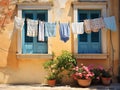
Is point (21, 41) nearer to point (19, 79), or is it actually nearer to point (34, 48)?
point (34, 48)

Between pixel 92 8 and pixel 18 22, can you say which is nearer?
pixel 18 22

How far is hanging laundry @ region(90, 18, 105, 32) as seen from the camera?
10741 mm

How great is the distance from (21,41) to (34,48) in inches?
23.6

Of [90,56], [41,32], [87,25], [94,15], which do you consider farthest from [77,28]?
[41,32]

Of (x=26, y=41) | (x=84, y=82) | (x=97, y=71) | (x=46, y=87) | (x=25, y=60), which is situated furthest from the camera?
(x=26, y=41)

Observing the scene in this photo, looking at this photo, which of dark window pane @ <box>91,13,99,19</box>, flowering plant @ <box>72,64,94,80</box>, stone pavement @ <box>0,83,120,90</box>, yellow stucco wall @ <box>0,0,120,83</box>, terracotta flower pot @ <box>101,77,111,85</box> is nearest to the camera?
stone pavement @ <box>0,83,120,90</box>

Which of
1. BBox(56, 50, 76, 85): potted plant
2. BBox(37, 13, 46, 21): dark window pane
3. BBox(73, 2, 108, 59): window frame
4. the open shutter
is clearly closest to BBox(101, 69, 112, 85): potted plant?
BBox(73, 2, 108, 59): window frame

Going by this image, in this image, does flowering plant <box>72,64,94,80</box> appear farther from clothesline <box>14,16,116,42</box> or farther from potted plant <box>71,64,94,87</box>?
clothesline <box>14,16,116,42</box>

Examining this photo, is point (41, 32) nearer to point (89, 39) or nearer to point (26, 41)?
point (26, 41)

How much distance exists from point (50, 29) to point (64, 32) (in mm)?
562

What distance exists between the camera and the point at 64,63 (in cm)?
1077

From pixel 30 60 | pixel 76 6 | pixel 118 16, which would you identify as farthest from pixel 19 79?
pixel 118 16

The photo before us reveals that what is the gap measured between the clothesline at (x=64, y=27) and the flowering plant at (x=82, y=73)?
49.2 inches

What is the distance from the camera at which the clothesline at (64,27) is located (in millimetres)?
10680
